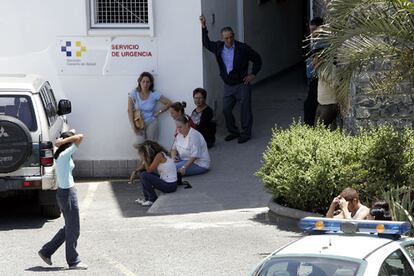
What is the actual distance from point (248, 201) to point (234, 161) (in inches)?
85.7

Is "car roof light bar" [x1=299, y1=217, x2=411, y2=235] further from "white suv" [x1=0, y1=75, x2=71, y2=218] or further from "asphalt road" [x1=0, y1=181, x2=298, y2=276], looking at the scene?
"white suv" [x1=0, y1=75, x2=71, y2=218]

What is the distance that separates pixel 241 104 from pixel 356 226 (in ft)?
30.4

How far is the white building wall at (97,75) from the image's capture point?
17391 mm

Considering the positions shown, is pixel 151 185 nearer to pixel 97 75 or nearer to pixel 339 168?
pixel 97 75

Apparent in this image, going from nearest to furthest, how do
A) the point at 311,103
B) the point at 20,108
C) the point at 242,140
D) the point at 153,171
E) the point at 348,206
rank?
1. the point at 348,206
2. the point at 20,108
3. the point at 153,171
4. the point at 311,103
5. the point at 242,140

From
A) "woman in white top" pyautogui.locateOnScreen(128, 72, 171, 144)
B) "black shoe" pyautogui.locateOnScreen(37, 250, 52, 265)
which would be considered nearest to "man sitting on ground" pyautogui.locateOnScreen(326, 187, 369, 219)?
"black shoe" pyautogui.locateOnScreen(37, 250, 52, 265)

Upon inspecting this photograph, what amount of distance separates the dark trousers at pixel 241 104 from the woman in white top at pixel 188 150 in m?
1.38

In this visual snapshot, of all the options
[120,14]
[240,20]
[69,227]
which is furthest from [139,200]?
[240,20]

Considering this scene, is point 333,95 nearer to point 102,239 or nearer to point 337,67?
point 337,67

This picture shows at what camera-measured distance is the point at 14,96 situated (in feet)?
45.9

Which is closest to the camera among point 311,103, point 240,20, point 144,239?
point 144,239

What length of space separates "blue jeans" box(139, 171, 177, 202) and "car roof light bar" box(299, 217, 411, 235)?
6.55 m

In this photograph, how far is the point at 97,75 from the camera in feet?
57.5

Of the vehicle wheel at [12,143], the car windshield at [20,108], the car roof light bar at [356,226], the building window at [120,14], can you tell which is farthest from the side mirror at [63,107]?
the car roof light bar at [356,226]
